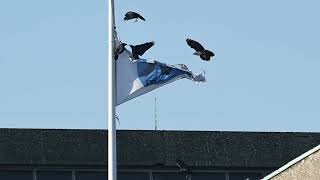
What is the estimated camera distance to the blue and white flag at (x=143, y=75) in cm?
2900

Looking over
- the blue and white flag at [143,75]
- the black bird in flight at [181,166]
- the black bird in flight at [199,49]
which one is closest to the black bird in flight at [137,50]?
the blue and white flag at [143,75]

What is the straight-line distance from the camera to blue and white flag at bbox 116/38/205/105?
2900 centimetres

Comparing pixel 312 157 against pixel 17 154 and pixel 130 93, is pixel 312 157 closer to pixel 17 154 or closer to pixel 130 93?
pixel 130 93

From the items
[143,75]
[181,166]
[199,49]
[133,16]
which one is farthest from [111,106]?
[181,166]

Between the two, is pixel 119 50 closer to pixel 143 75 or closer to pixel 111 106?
pixel 143 75

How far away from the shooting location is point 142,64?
96.5 ft

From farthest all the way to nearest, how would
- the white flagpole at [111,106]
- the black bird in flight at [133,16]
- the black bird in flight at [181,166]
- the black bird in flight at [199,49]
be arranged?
the black bird in flight at [181,166] → the black bird in flight at [199,49] → the black bird in flight at [133,16] → the white flagpole at [111,106]

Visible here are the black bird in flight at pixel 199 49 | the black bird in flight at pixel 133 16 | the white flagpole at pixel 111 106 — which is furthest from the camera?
the black bird in flight at pixel 199 49

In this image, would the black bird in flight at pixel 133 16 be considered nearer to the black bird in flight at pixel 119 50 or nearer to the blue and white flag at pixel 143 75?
the black bird in flight at pixel 119 50

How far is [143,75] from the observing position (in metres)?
29.2

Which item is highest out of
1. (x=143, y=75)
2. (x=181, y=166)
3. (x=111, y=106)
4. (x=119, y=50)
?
(x=181, y=166)

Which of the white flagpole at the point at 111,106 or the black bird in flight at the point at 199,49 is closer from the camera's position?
the white flagpole at the point at 111,106

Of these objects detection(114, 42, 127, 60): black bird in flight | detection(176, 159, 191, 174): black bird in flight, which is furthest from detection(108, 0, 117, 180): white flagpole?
detection(176, 159, 191, 174): black bird in flight

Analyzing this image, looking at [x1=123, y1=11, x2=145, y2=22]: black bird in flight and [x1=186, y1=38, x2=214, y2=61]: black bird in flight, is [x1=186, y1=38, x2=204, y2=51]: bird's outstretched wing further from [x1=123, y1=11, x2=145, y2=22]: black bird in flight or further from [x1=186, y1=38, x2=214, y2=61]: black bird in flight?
[x1=123, y1=11, x2=145, y2=22]: black bird in flight
